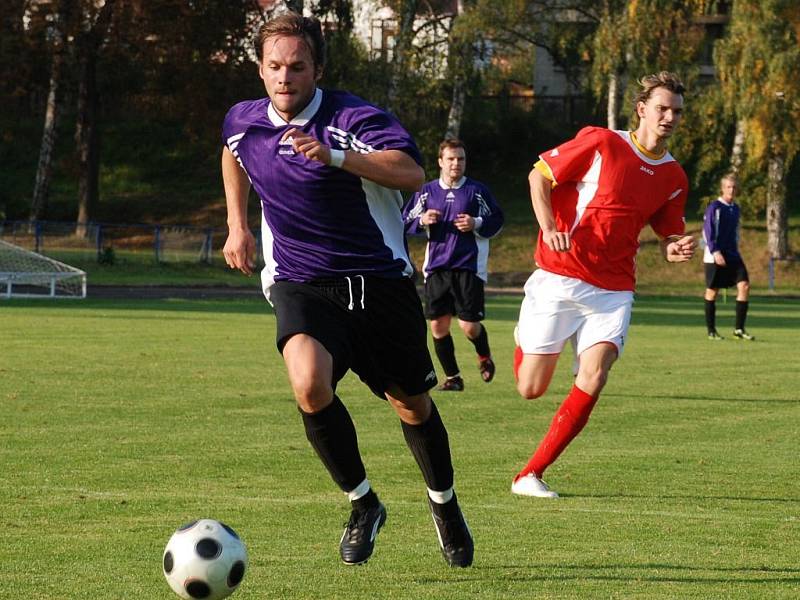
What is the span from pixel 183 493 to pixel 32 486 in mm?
793

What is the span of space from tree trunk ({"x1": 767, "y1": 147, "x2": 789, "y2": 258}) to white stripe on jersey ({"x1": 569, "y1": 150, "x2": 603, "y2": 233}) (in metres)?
32.6

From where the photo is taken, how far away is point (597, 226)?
8.34 meters

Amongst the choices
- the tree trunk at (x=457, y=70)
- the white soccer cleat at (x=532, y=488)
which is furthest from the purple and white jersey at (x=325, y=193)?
the tree trunk at (x=457, y=70)

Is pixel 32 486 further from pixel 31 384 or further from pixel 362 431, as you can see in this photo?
pixel 31 384

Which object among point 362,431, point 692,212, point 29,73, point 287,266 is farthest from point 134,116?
point 287,266

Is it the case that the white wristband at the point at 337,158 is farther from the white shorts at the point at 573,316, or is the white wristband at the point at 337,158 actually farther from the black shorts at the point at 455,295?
the black shorts at the point at 455,295

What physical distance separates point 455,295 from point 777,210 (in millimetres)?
28575

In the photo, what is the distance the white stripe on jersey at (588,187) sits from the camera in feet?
27.4

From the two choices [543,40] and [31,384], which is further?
[543,40]

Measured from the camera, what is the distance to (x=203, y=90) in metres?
45.2

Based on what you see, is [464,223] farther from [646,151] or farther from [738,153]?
[738,153]

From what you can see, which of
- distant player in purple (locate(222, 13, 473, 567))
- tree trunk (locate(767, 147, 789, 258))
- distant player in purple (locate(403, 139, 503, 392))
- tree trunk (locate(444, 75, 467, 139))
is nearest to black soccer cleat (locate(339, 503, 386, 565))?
distant player in purple (locate(222, 13, 473, 567))

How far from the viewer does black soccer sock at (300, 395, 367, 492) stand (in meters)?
5.91

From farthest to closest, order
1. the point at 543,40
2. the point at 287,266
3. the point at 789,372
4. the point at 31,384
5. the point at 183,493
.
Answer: the point at 543,40, the point at 789,372, the point at 31,384, the point at 183,493, the point at 287,266
